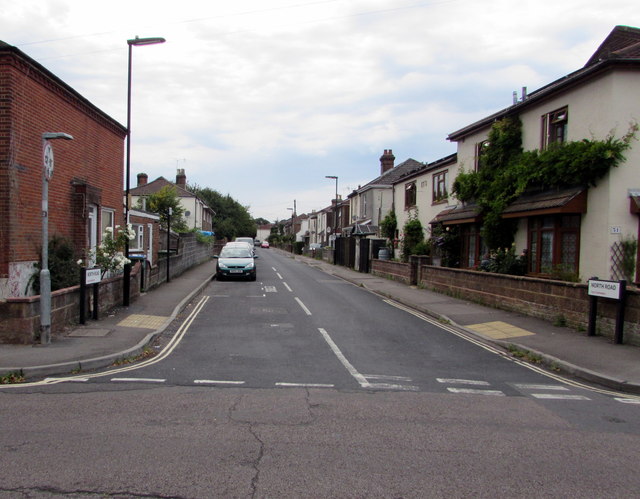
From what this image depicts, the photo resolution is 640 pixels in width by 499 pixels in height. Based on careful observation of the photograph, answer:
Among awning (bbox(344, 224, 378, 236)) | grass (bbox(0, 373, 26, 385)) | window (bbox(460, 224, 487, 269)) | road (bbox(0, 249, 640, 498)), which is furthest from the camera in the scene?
awning (bbox(344, 224, 378, 236))

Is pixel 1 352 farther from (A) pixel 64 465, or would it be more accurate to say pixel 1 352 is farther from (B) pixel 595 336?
(B) pixel 595 336

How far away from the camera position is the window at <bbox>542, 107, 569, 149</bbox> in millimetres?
15539

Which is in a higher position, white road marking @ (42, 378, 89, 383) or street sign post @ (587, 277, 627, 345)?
street sign post @ (587, 277, 627, 345)

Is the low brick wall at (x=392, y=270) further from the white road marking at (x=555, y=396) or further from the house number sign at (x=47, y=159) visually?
the house number sign at (x=47, y=159)

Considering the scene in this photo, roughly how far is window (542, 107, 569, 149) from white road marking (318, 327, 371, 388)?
9.98m

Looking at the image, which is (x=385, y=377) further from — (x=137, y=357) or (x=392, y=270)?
(x=392, y=270)

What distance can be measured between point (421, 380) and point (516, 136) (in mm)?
13034

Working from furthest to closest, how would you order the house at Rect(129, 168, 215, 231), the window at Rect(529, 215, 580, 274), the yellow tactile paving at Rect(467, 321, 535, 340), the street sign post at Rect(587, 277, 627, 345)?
1. the house at Rect(129, 168, 215, 231)
2. the window at Rect(529, 215, 580, 274)
3. the yellow tactile paving at Rect(467, 321, 535, 340)
4. the street sign post at Rect(587, 277, 627, 345)

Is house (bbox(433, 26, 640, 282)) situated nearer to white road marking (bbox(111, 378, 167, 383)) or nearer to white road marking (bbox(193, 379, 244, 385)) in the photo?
A: white road marking (bbox(193, 379, 244, 385))

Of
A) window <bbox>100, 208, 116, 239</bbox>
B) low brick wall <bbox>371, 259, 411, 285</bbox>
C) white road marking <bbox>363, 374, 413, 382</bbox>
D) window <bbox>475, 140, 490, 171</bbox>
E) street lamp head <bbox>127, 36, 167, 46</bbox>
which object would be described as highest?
street lamp head <bbox>127, 36, 167, 46</bbox>

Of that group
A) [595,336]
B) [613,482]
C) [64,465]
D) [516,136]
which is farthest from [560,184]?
[64,465]

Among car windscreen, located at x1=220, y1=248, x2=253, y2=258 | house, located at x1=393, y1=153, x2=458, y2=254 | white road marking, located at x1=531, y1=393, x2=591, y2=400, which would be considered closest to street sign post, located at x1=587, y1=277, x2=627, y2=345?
white road marking, located at x1=531, y1=393, x2=591, y2=400

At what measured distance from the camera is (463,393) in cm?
694

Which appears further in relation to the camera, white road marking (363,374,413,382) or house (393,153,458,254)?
house (393,153,458,254)
